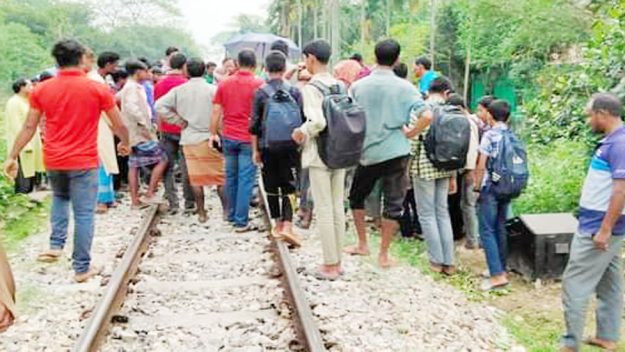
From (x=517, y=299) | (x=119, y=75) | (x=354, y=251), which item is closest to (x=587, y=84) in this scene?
(x=517, y=299)

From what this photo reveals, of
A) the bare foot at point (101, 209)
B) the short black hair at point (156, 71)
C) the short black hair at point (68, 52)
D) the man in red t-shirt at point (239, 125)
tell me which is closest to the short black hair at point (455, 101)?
the man in red t-shirt at point (239, 125)

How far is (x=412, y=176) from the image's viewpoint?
22.1ft

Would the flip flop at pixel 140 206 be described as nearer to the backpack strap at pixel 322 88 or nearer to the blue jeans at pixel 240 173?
the blue jeans at pixel 240 173

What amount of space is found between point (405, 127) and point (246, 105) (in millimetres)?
2369

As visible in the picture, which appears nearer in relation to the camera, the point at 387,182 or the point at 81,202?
the point at 81,202

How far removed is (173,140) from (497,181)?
4514mm

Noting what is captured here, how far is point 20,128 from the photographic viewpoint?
948 cm

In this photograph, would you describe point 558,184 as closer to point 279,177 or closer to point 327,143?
point 279,177

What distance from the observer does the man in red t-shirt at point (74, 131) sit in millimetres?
5902

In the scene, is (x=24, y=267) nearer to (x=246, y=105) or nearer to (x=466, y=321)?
(x=246, y=105)

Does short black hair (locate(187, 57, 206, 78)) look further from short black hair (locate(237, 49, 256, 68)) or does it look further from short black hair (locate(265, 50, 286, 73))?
short black hair (locate(265, 50, 286, 73))

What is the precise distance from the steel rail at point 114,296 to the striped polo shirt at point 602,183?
10.9 feet

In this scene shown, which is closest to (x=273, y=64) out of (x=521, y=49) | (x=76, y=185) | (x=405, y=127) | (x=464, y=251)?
(x=405, y=127)

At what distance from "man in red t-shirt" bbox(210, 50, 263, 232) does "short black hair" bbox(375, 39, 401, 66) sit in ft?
6.67
